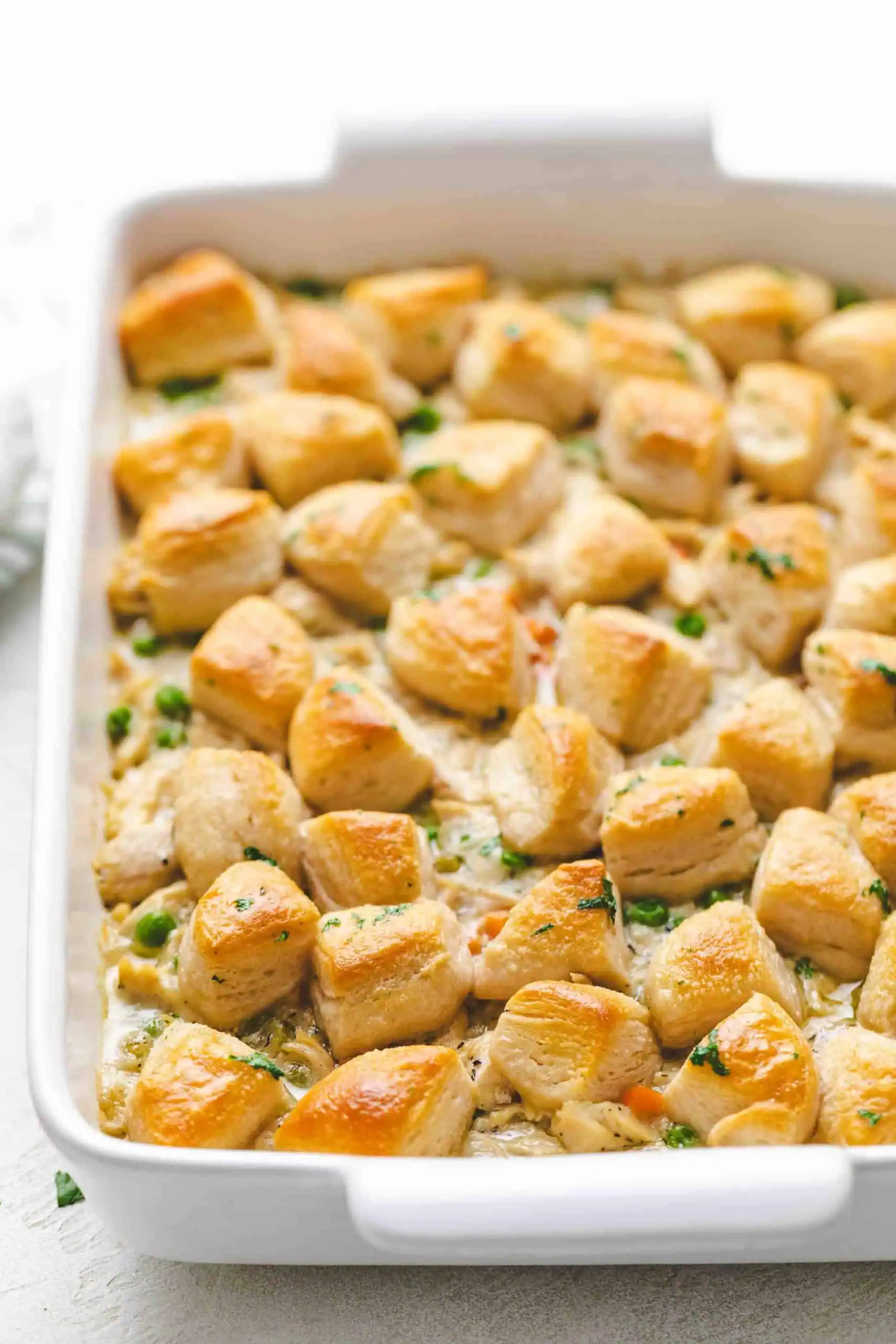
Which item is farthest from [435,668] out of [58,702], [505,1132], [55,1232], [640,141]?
[640,141]

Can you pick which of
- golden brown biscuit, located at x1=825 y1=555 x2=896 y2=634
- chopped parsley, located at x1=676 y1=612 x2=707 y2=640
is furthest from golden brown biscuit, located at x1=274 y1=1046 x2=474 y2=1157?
golden brown biscuit, located at x1=825 y1=555 x2=896 y2=634

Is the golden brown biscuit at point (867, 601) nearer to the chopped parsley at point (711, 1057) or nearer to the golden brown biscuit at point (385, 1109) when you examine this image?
the chopped parsley at point (711, 1057)

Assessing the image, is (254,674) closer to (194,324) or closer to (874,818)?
(194,324)

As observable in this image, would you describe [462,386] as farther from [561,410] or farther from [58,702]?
[58,702]

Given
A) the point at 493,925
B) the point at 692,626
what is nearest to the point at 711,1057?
the point at 493,925

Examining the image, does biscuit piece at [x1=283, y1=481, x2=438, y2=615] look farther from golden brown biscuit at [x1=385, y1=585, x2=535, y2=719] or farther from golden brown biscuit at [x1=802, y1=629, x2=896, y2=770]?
golden brown biscuit at [x1=802, y1=629, x2=896, y2=770]

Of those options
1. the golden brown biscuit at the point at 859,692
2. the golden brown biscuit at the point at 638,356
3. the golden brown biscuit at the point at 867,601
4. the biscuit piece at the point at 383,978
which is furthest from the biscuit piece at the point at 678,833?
the golden brown biscuit at the point at 638,356
